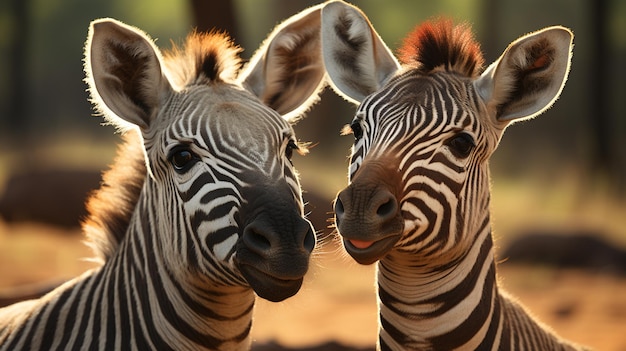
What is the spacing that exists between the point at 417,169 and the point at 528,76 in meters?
1.14

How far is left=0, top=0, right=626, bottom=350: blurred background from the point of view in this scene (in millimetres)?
12930

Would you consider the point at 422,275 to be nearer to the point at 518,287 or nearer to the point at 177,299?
the point at 177,299

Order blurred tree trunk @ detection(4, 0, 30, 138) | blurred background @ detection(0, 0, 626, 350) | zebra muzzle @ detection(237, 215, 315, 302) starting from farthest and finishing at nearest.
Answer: blurred tree trunk @ detection(4, 0, 30, 138)
blurred background @ detection(0, 0, 626, 350)
zebra muzzle @ detection(237, 215, 315, 302)

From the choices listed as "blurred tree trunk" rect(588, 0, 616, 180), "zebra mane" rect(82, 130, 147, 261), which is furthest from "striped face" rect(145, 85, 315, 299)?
"blurred tree trunk" rect(588, 0, 616, 180)

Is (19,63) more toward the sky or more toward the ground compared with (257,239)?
more toward the sky

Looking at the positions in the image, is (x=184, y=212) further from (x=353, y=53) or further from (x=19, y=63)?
(x=19, y=63)

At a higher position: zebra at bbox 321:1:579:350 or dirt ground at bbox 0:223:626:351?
zebra at bbox 321:1:579:350

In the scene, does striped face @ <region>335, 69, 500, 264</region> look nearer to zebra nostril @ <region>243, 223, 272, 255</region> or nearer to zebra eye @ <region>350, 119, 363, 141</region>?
zebra eye @ <region>350, 119, 363, 141</region>

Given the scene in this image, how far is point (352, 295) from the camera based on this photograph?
49.2 feet

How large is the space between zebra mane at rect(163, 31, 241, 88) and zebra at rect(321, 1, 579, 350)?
0.74 metres

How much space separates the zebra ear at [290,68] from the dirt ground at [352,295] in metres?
2.88

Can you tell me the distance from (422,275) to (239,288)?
1095mm

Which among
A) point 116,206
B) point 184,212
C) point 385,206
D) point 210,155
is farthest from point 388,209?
point 116,206

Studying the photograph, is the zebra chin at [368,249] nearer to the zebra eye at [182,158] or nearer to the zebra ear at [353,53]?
the zebra eye at [182,158]
